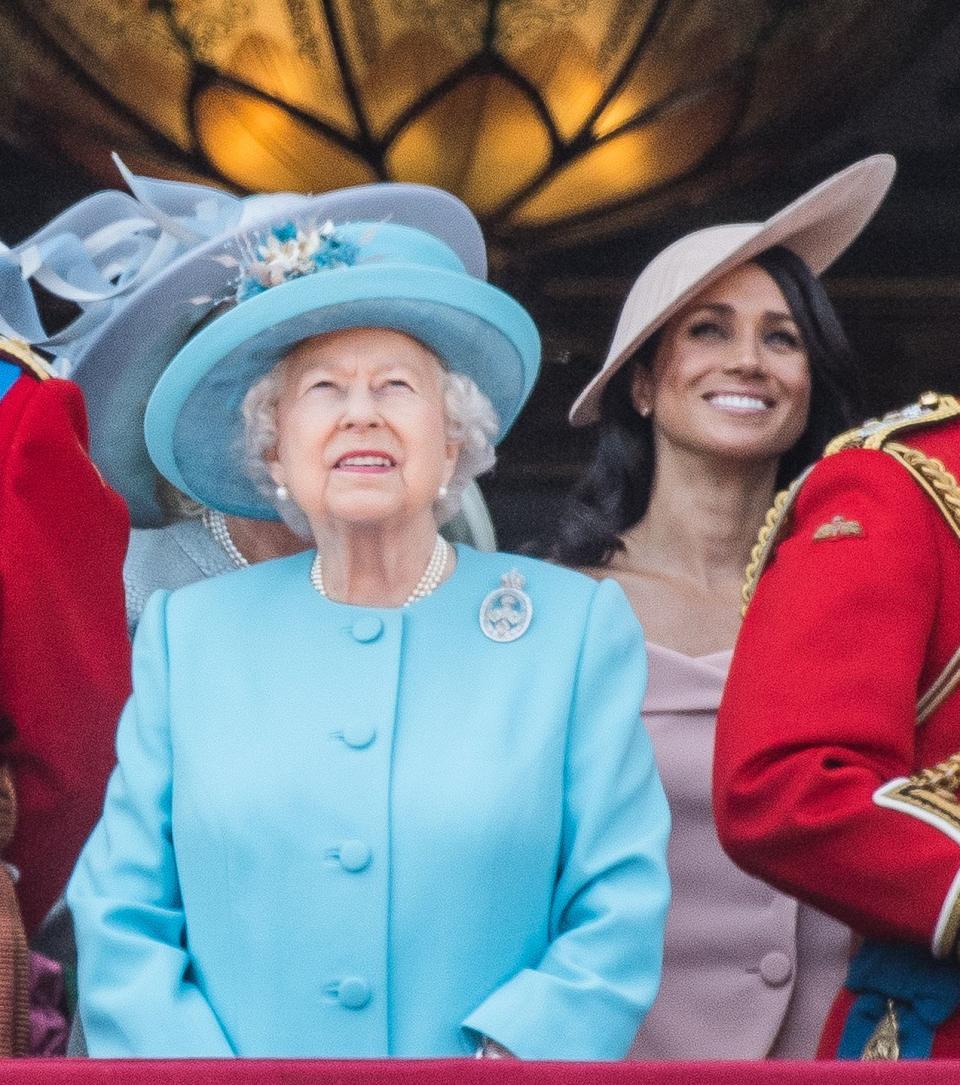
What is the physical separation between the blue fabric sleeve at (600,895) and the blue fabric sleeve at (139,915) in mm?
304

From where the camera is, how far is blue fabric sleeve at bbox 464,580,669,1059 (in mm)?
2732

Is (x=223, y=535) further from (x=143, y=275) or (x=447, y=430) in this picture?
(x=447, y=430)

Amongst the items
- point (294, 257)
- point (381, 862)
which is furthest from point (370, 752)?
point (294, 257)

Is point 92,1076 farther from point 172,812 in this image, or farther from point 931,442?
point 931,442

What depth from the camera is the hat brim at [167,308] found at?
12.0 feet

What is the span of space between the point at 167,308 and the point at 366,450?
852mm

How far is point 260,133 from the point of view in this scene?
4.65 meters

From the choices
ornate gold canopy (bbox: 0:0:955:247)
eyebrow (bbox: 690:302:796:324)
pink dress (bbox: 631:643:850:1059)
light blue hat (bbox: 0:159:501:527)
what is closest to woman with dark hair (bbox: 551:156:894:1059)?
eyebrow (bbox: 690:302:796:324)

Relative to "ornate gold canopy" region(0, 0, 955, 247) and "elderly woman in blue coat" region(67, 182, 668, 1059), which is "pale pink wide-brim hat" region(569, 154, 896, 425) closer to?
"ornate gold canopy" region(0, 0, 955, 247)

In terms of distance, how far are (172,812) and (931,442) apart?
90cm

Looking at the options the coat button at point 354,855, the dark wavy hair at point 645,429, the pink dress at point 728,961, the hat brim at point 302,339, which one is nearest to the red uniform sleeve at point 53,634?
the hat brim at point 302,339

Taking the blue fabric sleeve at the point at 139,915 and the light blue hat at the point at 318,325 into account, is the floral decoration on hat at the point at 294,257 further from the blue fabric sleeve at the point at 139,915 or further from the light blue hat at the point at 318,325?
the blue fabric sleeve at the point at 139,915

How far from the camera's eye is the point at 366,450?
2936mm


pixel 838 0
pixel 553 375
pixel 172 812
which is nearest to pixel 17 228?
pixel 553 375
